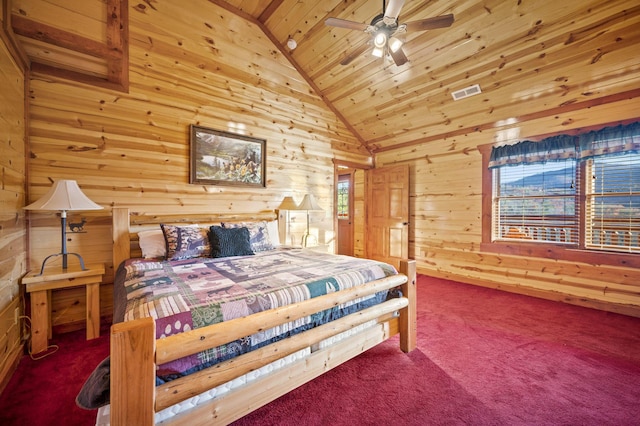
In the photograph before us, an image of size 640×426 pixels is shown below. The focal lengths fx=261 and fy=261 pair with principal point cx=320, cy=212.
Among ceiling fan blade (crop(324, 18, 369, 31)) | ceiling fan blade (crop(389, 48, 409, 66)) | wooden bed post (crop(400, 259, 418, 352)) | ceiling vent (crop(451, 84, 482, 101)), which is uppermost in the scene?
ceiling fan blade (crop(324, 18, 369, 31))

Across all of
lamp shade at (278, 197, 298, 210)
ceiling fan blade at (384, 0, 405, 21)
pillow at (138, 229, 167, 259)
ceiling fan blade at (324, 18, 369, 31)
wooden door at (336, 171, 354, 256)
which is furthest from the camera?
wooden door at (336, 171, 354, 256)

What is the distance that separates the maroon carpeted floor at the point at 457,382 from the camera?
1450mm

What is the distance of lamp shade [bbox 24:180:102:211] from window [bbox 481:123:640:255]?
15.6ft

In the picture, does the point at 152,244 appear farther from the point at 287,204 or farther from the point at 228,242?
the point at 287,204

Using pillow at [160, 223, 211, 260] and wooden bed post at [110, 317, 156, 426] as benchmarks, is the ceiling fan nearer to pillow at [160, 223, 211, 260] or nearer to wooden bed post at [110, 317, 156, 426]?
pillow at [160, 223, 211, 260]

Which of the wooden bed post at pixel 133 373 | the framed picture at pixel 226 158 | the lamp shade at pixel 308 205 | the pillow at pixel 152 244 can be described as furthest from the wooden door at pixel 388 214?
the wooden bed post at pixel 133 373

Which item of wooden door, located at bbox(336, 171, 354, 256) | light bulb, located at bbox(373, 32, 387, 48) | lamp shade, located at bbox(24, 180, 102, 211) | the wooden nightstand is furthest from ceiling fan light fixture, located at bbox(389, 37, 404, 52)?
wooden door, located at bbox(336, 171, 354, 256)

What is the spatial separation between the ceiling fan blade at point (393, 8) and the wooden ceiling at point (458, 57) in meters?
0.91

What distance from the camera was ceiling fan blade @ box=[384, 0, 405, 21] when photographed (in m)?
1.95

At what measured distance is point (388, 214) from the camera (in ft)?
16.2

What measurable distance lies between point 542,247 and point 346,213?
379 cm

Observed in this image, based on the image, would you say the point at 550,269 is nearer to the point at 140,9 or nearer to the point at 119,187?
the point at 119,187

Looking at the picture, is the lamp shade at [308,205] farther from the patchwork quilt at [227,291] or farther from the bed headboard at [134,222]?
the patchwork quilt at [227,291]

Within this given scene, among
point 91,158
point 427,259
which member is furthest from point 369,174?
point 91,158
